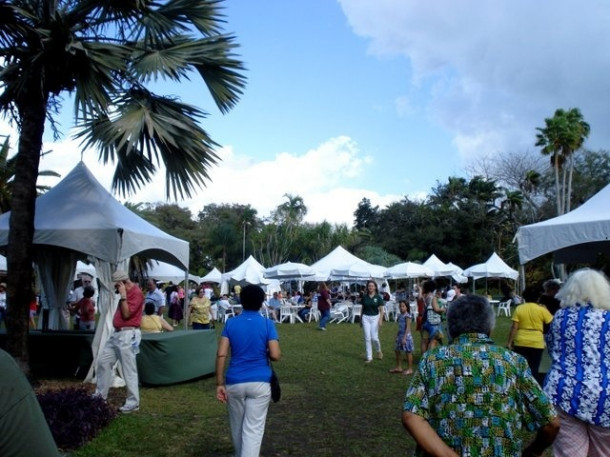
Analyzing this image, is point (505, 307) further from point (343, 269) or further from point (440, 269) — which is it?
point (343, 269)

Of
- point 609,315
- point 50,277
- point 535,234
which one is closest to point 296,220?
point 50,277

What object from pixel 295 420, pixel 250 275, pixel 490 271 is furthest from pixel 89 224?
pixel 490 271

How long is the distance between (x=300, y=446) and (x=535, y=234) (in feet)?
13.5

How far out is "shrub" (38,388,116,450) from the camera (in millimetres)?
6641

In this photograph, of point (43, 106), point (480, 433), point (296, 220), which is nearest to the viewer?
point (480, 433)

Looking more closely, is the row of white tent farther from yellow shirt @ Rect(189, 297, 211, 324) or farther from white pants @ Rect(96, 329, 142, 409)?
white pants @ Rect(96, 329, 142, 409)

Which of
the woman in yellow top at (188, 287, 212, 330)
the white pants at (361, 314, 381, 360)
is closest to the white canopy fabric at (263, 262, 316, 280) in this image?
the woman in yellow top at (188, 287, 212, 330)

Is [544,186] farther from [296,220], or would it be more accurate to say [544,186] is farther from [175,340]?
[175,340]

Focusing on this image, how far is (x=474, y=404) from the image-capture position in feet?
8.82

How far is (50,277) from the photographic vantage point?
12.4 metres

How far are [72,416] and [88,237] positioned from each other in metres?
4.29

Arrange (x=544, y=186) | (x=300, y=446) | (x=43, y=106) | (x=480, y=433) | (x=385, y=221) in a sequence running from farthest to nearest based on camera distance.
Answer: (x=385, y=221) < (x=544, y=186) < (x=43, y=106) < (x=300, y=446) < (x=480, y=433)

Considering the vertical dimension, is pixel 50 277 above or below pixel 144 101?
below

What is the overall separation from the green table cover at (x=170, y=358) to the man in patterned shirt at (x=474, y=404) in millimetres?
8447
